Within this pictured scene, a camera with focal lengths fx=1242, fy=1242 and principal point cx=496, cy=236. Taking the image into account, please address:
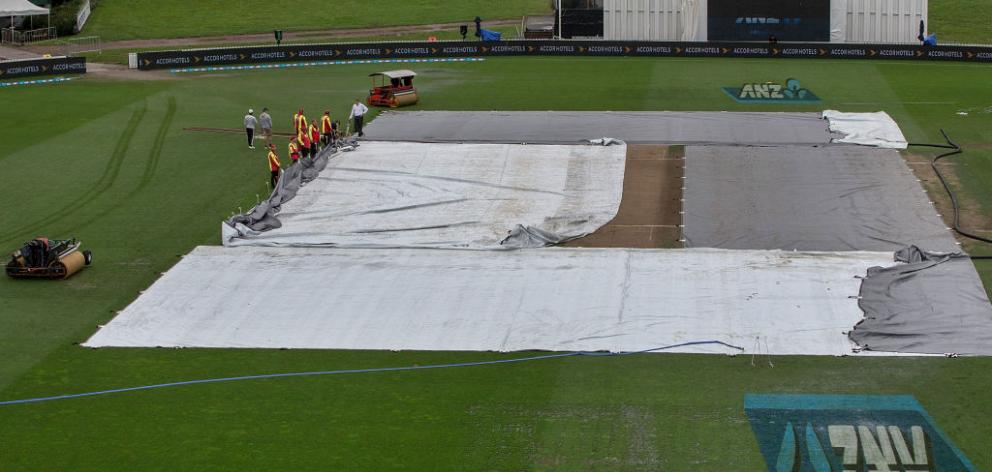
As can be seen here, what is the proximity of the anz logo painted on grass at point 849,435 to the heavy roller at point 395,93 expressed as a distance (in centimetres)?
3080

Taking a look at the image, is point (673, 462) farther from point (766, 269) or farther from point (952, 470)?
point (766, 269)

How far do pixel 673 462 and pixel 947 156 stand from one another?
974 inches

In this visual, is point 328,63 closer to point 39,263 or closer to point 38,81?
point 38,81

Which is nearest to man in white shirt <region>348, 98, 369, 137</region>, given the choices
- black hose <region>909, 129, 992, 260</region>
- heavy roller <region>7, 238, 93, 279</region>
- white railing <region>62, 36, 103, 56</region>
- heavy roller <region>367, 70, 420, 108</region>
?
heavy roller <region>367, 70, 420, 108</region>

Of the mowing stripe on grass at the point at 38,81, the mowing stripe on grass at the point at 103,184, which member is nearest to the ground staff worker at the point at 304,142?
the mowing stripe on grass at the point at 103,184

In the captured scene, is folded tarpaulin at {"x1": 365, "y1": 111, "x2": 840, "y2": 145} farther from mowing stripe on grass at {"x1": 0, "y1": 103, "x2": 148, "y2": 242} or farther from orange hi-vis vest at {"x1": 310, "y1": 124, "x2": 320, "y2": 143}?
mowing stripe on grass at {"x1": 0, "y1": 103, "x2": 148, "y2": 242}

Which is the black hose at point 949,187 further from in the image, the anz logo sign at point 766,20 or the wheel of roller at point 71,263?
the anz logo sign at point 766,20

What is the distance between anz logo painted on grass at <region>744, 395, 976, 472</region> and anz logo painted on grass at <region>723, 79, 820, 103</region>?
99.4ft

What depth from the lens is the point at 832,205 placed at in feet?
111

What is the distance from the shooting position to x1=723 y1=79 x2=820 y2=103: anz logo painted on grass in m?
50.3

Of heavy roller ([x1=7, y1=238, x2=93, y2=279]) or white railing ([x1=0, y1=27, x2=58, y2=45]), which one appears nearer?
heavy roller ([x1=7, y1=238, x2=93, y2=279])

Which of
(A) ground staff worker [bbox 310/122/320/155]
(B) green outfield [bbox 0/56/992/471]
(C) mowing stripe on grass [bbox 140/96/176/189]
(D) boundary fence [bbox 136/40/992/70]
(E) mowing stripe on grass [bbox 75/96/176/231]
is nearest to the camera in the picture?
(B) green outfield [bbox 0/56/992/471]

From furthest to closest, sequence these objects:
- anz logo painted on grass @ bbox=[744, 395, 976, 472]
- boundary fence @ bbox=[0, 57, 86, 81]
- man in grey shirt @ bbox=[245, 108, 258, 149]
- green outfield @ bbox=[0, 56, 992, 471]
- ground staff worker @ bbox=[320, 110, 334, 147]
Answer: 1. boundary fence @ bbox=[0, 57, 86, 81]
2. man in grey shirt @ bbox=[245, 108, 258, 149]
3. ground staff worker @ bbox=[320, 110, 334, 147]
4. green outfield @ bbox=[0, 56, 992, 471]
5. anz logo painted on grass @ bbox=[744, 395, 976, 472]

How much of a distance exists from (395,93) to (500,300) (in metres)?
24.8
